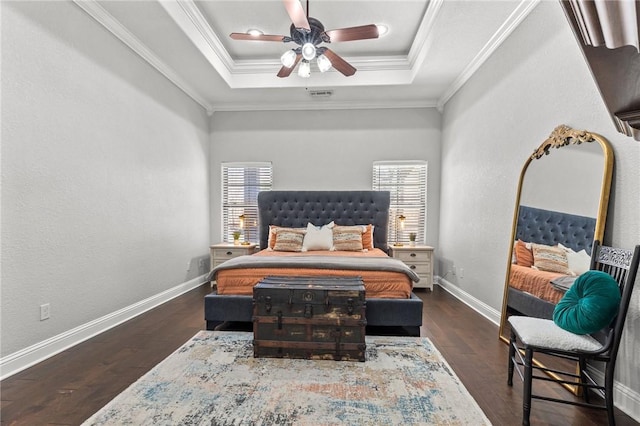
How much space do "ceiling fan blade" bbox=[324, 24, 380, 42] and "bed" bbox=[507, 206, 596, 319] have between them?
2088 mm

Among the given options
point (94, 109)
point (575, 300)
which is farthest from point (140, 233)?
point (575, 300)

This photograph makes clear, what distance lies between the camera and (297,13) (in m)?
2.44

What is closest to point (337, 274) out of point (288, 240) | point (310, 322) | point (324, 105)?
point (310, 322)

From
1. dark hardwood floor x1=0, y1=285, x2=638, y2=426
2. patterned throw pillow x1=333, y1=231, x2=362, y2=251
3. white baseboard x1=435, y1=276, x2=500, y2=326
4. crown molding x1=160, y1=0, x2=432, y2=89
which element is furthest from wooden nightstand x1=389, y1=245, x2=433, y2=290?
crown molding x1=160, y1=0, x2=432, y2=89

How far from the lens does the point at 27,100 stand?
91.4 inches

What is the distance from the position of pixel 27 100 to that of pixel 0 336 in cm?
Answer: 174

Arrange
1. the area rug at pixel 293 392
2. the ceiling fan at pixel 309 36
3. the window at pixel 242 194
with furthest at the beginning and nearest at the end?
1. the window at pixel 242 194
2. the ceiling fan at pixel 309 36
3. the area rug at pixel 293 392

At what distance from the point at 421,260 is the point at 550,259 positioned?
7.85ft

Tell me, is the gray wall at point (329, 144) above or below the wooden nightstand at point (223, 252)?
above

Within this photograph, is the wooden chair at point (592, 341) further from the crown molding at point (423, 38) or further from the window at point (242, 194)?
the window at point (242, 194)

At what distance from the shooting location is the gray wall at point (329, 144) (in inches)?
205

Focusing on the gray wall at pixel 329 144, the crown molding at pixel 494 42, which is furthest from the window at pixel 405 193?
the crown molding at pixel 494 42

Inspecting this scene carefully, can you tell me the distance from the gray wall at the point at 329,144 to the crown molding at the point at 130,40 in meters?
1.08

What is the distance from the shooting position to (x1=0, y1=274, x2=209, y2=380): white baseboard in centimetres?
221
